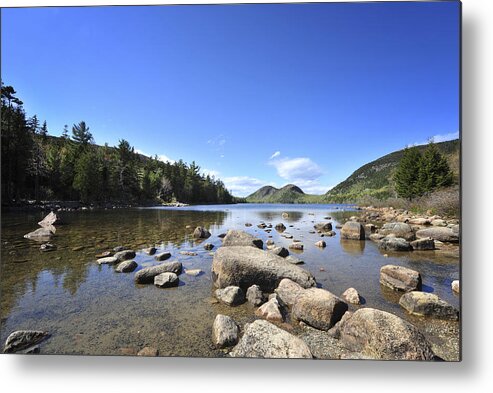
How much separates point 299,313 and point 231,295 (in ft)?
3.79

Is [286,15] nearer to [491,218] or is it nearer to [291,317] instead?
[491,218]

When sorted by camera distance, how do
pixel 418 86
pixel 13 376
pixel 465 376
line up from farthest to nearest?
pixel 418 86
pixel 13 376
pixel 465 376

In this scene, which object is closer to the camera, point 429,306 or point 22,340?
point 22,340

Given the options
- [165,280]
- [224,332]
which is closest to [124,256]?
[165,280]

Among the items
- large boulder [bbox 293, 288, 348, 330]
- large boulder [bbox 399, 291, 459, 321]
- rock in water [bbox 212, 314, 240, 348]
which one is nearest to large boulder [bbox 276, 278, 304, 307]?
large boulder [bbox 293, 288, 348, 330]

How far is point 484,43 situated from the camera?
2986 millimetres

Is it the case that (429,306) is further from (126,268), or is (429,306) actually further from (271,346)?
(126,268)

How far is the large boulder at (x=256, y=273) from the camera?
3996 millimetres

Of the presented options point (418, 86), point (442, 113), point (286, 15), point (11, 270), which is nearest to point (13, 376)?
point (11, 270)

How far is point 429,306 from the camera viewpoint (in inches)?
120

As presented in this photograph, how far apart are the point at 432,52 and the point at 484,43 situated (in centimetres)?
56

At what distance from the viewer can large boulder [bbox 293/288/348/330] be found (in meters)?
2.76

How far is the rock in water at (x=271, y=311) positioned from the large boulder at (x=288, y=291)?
0.24 metres

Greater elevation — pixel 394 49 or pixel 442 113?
pixel 394 49
